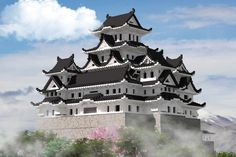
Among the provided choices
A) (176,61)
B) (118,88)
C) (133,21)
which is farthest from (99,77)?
(176,61)

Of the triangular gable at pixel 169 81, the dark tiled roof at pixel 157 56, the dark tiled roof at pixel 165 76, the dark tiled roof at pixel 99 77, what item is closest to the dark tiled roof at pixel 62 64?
the dark tiled roof at pixel 99 77

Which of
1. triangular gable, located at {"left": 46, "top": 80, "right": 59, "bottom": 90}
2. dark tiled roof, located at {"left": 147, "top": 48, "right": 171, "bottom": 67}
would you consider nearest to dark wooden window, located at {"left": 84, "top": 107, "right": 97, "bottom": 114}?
triangular gable, located at {"left": 46, "top": 80, "right": 59, "bottom": 90}

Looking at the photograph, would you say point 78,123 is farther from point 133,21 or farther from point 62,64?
point 133,21

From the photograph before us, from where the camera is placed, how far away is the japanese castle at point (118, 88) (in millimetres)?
61875

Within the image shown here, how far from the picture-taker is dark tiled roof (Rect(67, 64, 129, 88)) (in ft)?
206

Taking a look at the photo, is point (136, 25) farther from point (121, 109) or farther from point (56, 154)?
point (56, 154)

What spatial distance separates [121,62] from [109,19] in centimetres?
881

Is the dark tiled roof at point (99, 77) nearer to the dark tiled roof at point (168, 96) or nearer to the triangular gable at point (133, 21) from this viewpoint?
the dark tiled roof at point (168, 96)

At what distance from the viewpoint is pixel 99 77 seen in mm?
64688

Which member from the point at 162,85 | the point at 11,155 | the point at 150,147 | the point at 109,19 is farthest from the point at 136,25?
the point at 11,155

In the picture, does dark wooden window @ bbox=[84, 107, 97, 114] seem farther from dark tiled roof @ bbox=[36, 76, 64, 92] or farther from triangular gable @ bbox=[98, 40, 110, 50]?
triangular gable @ bbox=[98, 40, 110, 50]

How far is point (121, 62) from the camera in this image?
65.5 metres

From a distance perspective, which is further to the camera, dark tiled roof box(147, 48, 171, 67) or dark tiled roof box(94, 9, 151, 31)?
dark tiled roof box(94, 9, 151, 31)

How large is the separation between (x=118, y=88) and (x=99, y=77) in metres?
3.57
